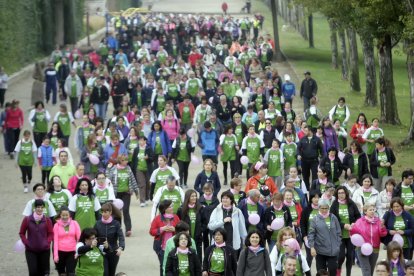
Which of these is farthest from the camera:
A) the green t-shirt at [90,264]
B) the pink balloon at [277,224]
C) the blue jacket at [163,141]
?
the blue jacket at [163,141]

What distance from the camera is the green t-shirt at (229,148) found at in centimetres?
2744

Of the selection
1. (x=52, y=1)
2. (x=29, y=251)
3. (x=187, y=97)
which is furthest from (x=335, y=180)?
(x=52, y=1)

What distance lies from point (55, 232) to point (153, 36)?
131 feet

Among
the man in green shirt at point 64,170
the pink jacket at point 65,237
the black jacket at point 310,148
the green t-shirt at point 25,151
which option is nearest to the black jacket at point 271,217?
the pink jacket at point 65,237

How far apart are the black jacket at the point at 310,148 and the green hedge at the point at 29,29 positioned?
2534 cm

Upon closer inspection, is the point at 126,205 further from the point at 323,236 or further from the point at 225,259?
the point at 225,259

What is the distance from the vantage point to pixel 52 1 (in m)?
61.1

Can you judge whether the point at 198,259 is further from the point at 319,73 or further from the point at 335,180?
the point at 319,73

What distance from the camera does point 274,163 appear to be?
977 inches

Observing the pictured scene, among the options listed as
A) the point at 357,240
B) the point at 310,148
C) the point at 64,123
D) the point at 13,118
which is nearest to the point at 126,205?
the point at 310,148

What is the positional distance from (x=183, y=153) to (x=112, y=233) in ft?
29.9

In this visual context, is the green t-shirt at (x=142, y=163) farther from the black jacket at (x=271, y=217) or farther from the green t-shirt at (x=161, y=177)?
the black jacket at (x=271, y=217)

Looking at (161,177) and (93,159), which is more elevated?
(161,177)

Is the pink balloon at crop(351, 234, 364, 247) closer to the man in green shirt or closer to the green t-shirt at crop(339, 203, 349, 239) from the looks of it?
the green t-shirt at crop(339, 203, 349, 239)
